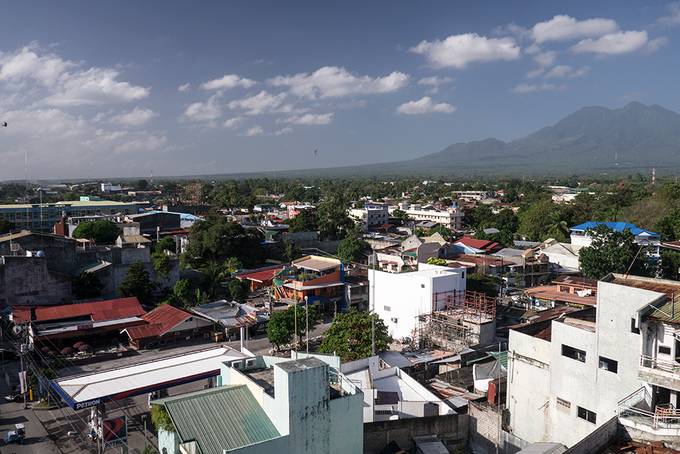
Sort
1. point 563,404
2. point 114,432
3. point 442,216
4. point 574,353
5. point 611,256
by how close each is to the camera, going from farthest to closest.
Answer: point 442,216 < point 611,256 < point 114,432 < point 563,404 < point 574,353

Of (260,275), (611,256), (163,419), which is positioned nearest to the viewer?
(163,419)

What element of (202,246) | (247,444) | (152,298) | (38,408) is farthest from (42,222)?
(247,444)

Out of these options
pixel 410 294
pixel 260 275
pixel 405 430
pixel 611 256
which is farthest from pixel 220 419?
pixel 611 256

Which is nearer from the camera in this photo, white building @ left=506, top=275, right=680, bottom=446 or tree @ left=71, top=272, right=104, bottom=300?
white building @ left=506, top=275, right=680, bottom=446

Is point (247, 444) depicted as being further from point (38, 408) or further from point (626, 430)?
point (38, 408)

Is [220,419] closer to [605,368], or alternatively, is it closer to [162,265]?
[605,368]

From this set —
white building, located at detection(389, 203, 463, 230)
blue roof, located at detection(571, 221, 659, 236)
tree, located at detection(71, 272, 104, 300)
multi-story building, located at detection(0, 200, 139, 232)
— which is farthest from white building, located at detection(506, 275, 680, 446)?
multi-story building, located at detection(0, 200, 139, 232)

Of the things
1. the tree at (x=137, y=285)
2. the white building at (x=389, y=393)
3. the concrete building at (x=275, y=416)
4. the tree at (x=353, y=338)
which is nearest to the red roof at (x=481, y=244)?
the tree at (x=353, y=338)

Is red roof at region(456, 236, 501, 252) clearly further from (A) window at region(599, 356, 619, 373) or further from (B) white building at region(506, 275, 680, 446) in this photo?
(A) window at region(599, 356, 619, 373)
